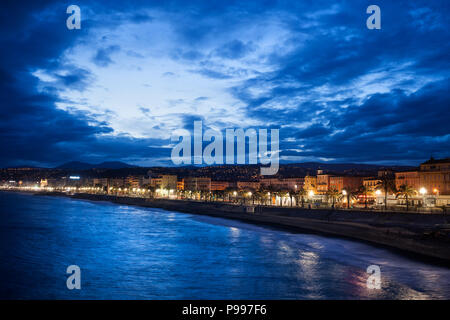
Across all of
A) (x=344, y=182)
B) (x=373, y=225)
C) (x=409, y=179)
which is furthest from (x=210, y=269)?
(x=344, y=182)

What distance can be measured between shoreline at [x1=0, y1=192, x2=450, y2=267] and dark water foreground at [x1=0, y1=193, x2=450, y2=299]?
2.39m

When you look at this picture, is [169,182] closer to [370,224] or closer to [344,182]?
[344,182]

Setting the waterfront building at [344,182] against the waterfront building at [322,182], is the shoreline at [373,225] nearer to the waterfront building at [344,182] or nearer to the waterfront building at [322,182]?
the waterfront building at [344,182]

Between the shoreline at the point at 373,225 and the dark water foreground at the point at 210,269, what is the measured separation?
2.39 metres

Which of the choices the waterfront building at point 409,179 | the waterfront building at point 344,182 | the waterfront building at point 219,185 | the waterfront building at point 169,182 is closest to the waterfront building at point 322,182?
the waterfront building at point 344,182

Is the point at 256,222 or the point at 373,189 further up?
the point at 373,189

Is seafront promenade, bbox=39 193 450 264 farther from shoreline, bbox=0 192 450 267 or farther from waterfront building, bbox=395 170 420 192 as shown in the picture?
waterfront building, bbox=395 170 420 192

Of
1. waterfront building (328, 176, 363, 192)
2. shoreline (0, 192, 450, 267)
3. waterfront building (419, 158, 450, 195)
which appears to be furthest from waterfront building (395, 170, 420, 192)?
shoreline (0, 192, 450, 267)

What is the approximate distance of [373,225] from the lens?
43.9 meters

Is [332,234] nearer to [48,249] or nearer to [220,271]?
[220,271]
